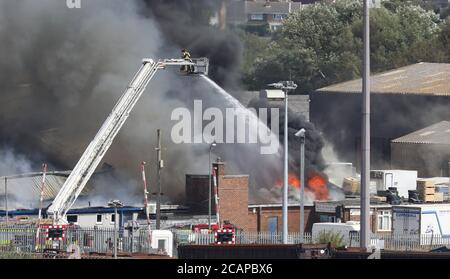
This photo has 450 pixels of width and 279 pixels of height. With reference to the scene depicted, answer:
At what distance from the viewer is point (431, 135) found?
73000 millimetres

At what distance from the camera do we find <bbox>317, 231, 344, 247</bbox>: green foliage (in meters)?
39.7

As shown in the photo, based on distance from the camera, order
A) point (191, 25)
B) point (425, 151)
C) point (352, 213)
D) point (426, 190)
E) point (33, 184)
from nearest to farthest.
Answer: point (352, 213)
point (33, 184)
point (426, 190)
point (425, 151)
point (191, 25)

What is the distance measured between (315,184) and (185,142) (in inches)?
328

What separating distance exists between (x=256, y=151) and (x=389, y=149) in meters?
16.1

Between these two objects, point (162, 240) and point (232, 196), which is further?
point (232, 196)

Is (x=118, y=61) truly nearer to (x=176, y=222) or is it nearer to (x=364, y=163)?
(x=176, y=222)

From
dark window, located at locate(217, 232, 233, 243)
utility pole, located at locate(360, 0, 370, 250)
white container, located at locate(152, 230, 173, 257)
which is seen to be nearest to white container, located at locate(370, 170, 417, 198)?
white container, located at locate(152, 230, 173, 257)

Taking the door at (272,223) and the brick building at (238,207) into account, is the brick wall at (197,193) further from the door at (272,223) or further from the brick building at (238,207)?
the door at (272,223)

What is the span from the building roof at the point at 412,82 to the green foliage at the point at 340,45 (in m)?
19.4

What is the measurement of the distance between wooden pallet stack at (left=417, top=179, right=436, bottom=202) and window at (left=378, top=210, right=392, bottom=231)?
552 centimetres

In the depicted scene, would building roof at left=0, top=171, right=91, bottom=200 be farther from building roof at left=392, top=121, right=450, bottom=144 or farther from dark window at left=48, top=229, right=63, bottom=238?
building roof at left=392, top=121, right=450, bottom=144

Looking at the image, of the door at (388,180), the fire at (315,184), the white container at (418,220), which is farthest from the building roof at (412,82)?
the white container at (418,220)

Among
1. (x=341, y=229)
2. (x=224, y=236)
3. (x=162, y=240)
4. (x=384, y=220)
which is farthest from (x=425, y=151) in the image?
(x=224, y=236)

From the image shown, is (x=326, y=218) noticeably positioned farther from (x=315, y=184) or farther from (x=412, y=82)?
(x=412, y=82)
